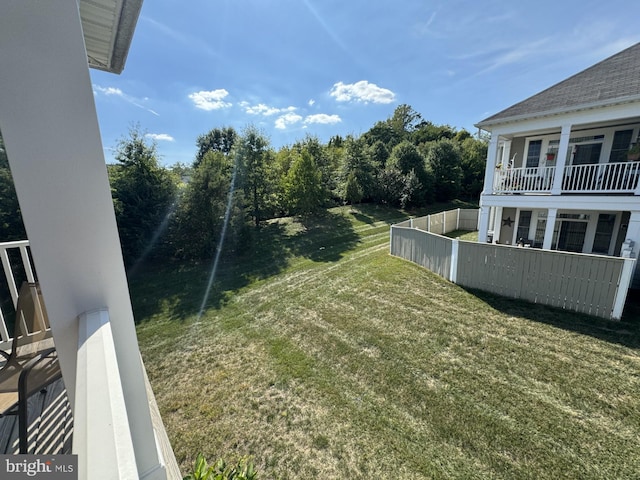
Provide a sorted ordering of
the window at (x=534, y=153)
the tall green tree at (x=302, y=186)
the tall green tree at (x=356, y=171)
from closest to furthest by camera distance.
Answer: the window at (x=534, y=153), the tall green tree at (x=302, y=186), the tall green tree at (x=356, y=171)

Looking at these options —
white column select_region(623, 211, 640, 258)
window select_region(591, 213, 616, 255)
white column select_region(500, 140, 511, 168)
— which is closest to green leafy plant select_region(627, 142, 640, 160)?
white column select_region(623, 211, 640, 258)

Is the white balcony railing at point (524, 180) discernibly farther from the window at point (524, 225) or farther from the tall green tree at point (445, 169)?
the tall green tree at point (445, 169)

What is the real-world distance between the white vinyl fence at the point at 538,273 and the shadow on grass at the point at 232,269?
13.8ft

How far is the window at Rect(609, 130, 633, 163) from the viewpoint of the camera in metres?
7.93

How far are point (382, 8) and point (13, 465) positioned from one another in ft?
36.8

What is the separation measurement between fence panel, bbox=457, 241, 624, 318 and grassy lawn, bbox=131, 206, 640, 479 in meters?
0.43

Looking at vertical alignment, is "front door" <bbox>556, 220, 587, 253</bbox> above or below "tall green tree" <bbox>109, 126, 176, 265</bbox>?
below

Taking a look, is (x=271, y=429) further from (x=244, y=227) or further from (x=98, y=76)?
(x=244, y=227)

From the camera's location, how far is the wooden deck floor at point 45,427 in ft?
6.89

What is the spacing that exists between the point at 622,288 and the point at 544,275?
1.18m

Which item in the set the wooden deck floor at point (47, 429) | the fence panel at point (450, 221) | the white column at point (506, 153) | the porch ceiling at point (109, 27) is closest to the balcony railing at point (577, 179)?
the white column at point (506, 153)

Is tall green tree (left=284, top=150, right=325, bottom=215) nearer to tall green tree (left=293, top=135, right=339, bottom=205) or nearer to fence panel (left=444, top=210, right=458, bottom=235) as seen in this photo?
tall green tree (left=293, top=135, right=339, bottom=205)

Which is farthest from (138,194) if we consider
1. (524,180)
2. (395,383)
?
(524,180)

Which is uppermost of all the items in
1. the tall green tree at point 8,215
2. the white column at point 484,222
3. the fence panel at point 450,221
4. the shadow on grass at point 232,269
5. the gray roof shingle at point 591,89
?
the gray roof shingle at point 591,89
